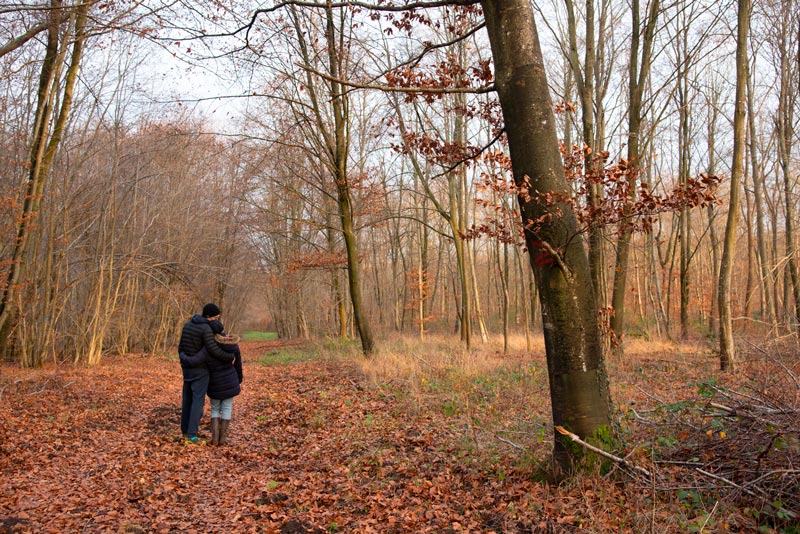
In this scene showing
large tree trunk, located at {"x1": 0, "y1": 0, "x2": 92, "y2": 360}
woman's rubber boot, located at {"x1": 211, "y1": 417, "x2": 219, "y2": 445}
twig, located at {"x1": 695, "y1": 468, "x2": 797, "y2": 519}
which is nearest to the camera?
twig, located at {"x1": 695, "y1": 468, "x2": 797, "y2": 519}

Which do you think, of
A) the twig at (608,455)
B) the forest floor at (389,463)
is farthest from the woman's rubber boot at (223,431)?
the twig at (608,455)

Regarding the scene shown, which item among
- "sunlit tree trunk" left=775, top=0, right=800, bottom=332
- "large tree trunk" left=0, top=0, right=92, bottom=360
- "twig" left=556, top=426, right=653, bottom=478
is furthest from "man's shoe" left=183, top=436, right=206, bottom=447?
"sunlit tree trunk" left=775, top=0, right=800, bottom=332

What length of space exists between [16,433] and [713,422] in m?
8.43

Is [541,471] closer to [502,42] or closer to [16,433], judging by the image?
[502,42]

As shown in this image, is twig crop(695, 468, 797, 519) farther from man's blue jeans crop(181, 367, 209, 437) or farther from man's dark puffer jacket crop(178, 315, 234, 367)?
man's blue jeans crop(181, 367, 209, 437)

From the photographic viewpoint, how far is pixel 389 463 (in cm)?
598

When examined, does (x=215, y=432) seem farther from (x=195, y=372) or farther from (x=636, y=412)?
(x=636, y=412)

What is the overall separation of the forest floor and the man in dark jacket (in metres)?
→ 0.32

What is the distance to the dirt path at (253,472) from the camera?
453 cm

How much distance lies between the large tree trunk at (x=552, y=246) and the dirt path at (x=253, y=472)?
0.87m

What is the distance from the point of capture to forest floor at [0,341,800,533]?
12.5ft

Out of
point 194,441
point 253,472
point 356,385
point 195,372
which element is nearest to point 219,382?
point 195,372

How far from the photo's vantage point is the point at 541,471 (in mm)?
4594

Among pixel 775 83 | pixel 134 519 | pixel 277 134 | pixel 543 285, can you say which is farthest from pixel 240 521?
pixel 775 83
